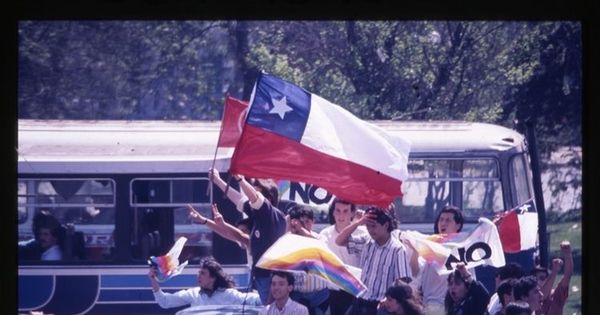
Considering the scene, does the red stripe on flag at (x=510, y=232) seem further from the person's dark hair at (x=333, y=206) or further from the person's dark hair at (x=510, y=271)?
the person's dark hair at (x=333, y=206)

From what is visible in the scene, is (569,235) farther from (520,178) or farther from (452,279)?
(452,279)

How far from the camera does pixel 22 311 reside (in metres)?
6.86

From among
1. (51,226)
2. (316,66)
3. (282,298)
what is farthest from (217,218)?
(316,66)

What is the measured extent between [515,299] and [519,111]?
1.83 m

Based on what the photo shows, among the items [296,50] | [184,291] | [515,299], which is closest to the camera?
[515,299]

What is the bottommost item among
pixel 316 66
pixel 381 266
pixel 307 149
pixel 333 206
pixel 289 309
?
pixel 289 309

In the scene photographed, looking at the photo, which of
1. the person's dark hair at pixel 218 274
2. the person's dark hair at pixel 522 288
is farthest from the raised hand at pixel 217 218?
the person's dark hair at pixel 522 288

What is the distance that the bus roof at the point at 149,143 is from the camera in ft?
23.5

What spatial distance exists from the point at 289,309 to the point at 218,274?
0.78 m

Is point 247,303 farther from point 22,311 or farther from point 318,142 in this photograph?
point 22,311

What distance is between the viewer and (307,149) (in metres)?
6.21

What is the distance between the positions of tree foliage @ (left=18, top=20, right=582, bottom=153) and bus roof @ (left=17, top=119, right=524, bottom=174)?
80mm

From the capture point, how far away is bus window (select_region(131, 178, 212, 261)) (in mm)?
7043
